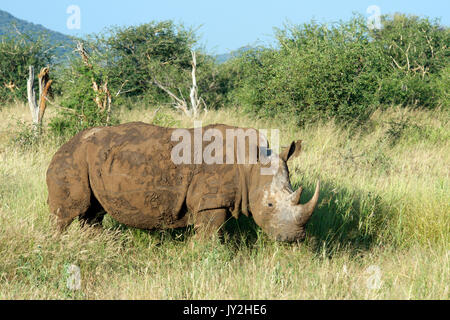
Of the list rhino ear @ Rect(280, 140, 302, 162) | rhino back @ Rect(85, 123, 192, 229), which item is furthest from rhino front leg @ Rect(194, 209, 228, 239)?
rhino ear @ Rect(280, 140, 302, 162)

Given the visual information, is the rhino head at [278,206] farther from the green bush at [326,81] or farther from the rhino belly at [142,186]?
the green bush at [326,81]

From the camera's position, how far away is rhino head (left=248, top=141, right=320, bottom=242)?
3926mm

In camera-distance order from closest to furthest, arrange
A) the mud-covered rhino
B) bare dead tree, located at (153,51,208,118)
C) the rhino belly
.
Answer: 1. the mud-covered rhino
2. the rhino belly
3. bare dead tree, located at (153,51,208,118)

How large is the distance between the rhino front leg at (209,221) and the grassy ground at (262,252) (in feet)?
0.30

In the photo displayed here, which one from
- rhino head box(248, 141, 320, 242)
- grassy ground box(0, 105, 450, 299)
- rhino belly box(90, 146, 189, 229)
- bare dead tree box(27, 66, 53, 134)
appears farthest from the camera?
bare dead tree box(27, 66, 53, 134)

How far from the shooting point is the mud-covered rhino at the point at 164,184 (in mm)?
4039

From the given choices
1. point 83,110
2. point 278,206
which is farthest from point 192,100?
point 278,206

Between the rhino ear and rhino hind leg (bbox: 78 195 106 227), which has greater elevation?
the rhino ear

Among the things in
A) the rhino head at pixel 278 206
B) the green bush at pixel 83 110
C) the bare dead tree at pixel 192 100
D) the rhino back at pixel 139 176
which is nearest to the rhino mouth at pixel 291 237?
the rhino head at pixel 278 206

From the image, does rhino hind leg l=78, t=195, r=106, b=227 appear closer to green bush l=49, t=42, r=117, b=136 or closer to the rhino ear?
the rhino ear

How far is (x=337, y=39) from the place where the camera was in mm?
12078

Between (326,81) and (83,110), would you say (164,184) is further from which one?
(326,81)

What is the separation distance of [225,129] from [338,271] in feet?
4.80
